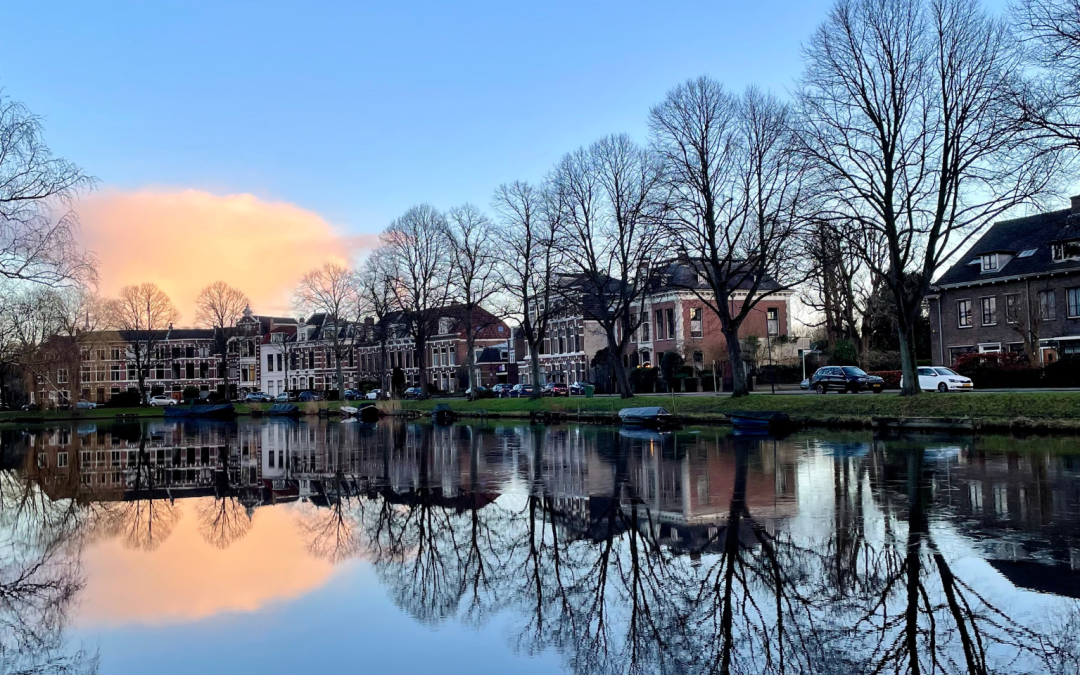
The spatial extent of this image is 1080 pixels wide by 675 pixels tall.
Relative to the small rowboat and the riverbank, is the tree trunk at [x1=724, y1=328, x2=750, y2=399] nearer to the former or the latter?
the riverbank

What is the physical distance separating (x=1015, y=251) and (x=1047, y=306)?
4849mm

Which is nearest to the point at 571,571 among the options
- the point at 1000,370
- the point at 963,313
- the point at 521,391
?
the point at 1000,370

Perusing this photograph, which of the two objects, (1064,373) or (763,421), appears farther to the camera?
(1064,373)

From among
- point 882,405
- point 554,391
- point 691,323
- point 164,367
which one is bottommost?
point 882,405

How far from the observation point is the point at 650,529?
48.5 ft

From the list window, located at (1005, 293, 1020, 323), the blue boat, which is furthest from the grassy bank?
the blue boat

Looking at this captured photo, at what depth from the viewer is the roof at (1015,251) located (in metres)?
52.6

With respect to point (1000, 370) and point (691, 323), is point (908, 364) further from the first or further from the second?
point (691, 323)

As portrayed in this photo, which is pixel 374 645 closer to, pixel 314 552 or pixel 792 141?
pixel 314 552

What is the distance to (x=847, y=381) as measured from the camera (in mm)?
47844

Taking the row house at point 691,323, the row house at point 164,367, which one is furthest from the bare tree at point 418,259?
the row house at point 164,367

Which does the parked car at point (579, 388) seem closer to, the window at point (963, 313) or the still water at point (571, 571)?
the window at point (963, 313)

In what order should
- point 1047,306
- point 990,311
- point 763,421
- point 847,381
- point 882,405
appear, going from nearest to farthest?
point 882,405 < point 763,421 < point 847,381 < point 1047,306 < point 990,311

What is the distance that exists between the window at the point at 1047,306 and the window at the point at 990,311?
3.16 metres
